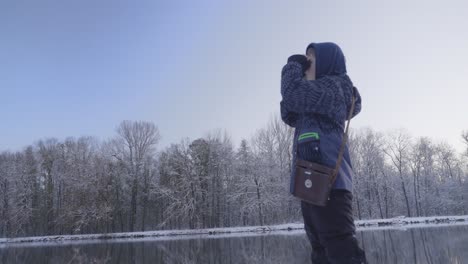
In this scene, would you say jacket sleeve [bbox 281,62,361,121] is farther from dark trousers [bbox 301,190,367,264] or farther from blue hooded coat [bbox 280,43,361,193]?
dark trousers [bbox 301,190,367,264]

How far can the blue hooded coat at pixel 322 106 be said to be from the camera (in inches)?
78.4

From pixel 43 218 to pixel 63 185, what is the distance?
433cm

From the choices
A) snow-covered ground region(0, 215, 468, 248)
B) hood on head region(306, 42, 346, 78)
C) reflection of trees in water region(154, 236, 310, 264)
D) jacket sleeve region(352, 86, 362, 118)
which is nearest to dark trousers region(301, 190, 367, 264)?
jacket sleeve region(352, 86, 362, 118)

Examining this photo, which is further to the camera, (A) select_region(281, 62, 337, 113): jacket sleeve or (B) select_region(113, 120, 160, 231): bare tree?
(B) select_region(113, 120, 160, 231): bare tree

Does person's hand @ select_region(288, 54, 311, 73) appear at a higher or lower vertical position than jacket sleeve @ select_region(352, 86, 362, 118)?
higher

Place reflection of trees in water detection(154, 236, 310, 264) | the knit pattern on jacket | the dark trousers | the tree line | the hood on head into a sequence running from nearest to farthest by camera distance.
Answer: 1. the dark trousers
2. the knit pattern on jacket
3. the hood on head
4. reflection of trees in water detection(154, 236, 310, 264)
5. the tree line

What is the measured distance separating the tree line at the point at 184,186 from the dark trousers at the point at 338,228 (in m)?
34.7

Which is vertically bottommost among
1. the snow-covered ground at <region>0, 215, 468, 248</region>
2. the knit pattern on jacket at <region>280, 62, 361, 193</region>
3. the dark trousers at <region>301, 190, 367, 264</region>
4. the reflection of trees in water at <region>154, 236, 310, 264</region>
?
the snow-covered ground at <region>0, 215, 468, 248</region>

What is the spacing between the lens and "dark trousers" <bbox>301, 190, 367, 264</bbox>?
5.98 ft

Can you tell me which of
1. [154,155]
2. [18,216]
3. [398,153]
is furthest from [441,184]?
[18,216]

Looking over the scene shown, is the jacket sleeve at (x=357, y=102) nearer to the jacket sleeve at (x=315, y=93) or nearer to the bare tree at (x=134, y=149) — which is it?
the jacket sleeve at (x=315, y=93)

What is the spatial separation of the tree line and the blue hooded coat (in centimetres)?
3459

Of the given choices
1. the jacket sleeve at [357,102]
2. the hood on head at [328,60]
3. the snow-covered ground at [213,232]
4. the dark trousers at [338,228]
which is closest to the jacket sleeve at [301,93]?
the hood on head at [328,60]

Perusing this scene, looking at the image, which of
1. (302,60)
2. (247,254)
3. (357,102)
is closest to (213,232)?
(247,254)
